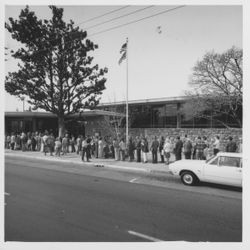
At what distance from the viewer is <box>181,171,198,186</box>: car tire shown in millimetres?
8758

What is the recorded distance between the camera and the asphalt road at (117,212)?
453 cm

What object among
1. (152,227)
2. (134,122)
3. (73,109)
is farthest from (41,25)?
(152,227)

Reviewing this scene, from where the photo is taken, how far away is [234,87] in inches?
810

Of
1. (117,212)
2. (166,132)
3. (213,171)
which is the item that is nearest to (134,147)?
(213,171)

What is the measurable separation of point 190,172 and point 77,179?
4.57 m

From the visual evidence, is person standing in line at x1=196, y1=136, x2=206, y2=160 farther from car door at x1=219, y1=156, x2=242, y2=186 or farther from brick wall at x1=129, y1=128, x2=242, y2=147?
brick wall at x1=129, y1=128, x2=242, y2=147

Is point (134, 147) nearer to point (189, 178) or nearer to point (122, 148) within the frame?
point (122, 148)

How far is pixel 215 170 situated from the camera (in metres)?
8.20

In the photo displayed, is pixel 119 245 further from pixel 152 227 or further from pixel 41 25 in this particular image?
pixel 41 25

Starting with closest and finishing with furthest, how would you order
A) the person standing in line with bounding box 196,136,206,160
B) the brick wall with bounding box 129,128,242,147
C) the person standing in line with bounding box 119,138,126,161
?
the person standing in line with bounding box 196,136,206,160 → the person standing in line with bounding box 119,138,126,161 → the brick wall with bounding box 129,128,242,147

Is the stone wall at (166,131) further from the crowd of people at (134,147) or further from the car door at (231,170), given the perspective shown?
the car door at (231,170)

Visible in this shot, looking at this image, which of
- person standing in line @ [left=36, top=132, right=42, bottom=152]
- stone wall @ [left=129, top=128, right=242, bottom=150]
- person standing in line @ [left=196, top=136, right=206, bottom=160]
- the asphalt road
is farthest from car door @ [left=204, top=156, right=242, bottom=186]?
person standing in line @ [left=36, top=132, right=42, bottom=152]

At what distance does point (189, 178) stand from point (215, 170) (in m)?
1.08

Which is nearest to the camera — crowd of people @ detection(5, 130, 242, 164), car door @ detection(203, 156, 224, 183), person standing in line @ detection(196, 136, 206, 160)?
car door @ detection(203, 156, 224, 183)
